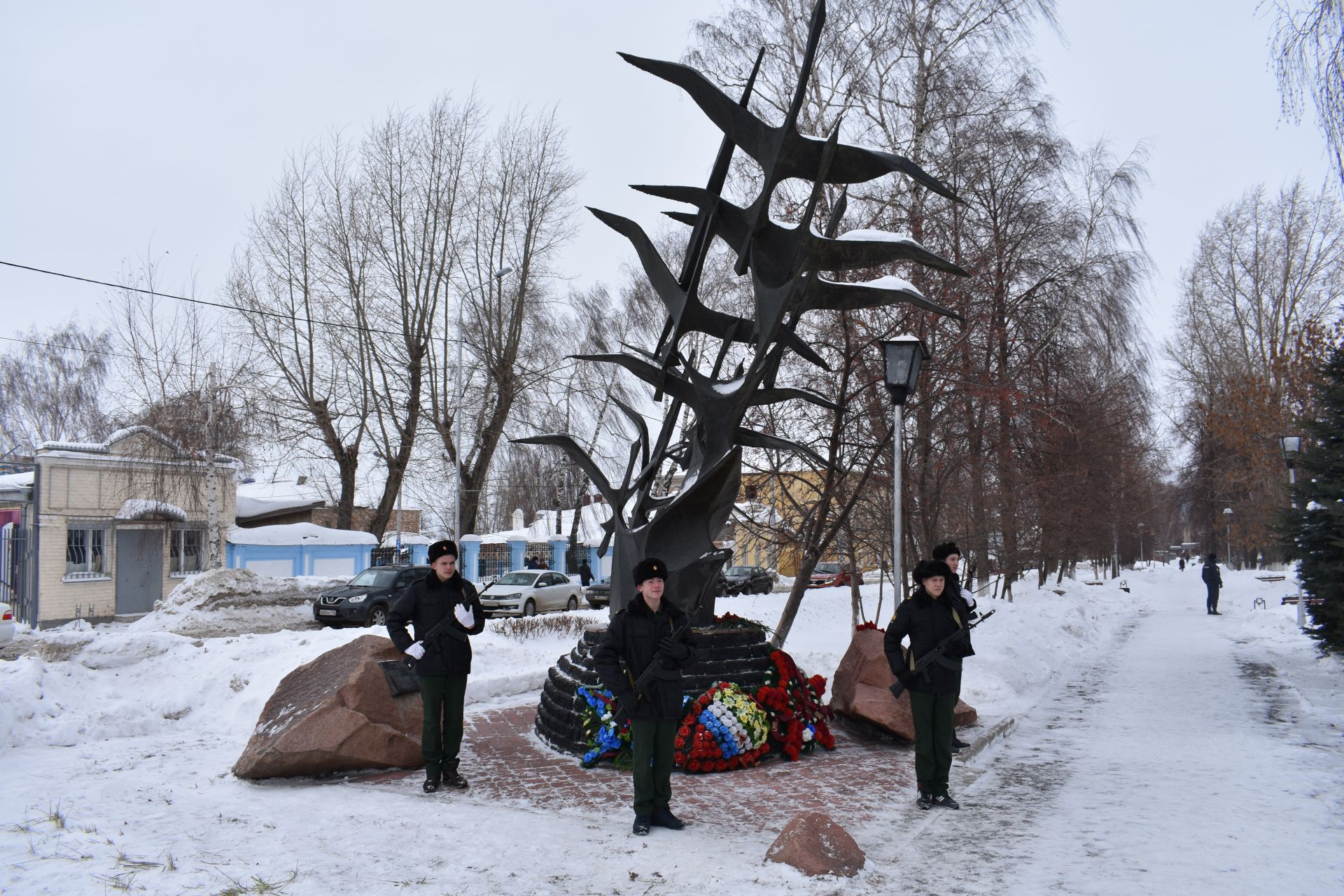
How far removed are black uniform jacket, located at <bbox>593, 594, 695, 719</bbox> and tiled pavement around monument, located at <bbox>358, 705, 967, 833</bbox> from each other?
82cm

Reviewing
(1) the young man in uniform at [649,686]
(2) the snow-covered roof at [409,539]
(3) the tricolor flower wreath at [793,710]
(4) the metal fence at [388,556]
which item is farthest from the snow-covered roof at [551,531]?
(1) the young man in uniform at [649,686]

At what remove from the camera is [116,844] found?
16.3ft

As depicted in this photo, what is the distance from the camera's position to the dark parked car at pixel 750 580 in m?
37.2

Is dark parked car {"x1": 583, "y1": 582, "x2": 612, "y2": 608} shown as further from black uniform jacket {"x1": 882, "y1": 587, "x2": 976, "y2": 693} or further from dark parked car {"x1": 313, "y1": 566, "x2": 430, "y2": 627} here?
black uniform jacket {"x1": 882, "y1": 587, "x2": 976, "y2": 693}

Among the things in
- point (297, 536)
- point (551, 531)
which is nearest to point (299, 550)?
point (297, 536)

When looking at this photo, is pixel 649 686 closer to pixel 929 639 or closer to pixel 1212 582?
pixel 929 639

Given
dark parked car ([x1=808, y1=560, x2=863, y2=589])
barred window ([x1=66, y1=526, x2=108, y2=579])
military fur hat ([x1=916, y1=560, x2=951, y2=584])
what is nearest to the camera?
military fur hat ([x1=916, y1=560, x2=951, y2=584])

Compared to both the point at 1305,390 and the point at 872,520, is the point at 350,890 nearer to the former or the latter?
the point at 872,520

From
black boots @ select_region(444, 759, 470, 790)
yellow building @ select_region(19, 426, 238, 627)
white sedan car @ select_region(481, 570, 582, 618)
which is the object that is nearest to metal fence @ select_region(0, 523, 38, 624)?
yellow building @ select_region(19, 426, 238, 627)

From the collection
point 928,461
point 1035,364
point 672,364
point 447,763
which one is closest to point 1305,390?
point 1035,364

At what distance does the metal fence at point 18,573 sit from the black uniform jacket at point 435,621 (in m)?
21.3

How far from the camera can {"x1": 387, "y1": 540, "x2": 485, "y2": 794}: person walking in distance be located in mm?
6617

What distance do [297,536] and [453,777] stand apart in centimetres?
2539

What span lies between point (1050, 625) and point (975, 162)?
9207 millimetres
